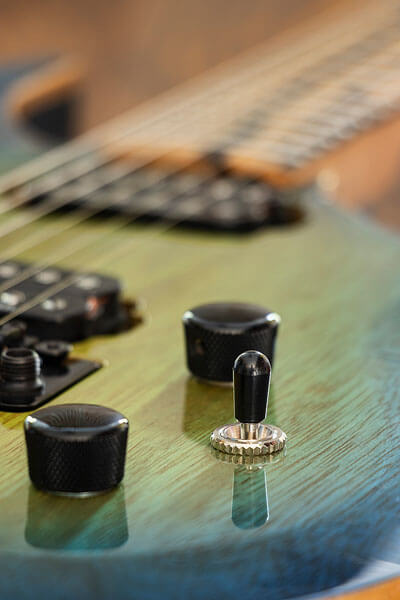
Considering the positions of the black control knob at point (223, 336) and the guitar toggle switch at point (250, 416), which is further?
the black control knob at point (223, 336)

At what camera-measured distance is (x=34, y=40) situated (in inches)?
96.8

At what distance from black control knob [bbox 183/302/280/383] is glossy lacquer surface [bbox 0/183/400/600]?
0.02 metres

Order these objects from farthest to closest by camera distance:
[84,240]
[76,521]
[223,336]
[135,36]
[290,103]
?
1. [135,36]
2. [290,103]
3. [84,240]
4. [223,336]
5. [76,521]

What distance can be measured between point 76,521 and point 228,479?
11 cm

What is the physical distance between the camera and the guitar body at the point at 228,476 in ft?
1.76

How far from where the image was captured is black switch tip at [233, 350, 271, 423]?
25.3 inches

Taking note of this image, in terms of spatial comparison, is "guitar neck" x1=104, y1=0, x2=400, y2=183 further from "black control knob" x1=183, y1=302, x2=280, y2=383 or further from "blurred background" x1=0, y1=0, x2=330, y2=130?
"black control knob" x1=183, y1=302, x2=280, y2=383

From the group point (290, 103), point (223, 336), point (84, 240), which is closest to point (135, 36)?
point (290, 103)

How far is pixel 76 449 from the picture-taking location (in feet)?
1.92

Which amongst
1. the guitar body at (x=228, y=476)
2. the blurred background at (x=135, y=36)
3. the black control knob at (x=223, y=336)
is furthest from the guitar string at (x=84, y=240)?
the blurred background at (x=135, y=36)

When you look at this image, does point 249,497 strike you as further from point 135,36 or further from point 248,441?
point 135,36

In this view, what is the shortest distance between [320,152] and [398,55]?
1.60ft

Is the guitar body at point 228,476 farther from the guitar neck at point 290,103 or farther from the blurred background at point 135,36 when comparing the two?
the blurred background at point 135,36

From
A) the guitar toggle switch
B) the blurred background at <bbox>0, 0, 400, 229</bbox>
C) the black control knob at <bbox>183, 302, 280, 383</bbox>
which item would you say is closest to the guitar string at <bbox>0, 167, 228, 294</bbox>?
the black control knob at <bbox>183, 302, 280, 383</bbox>
